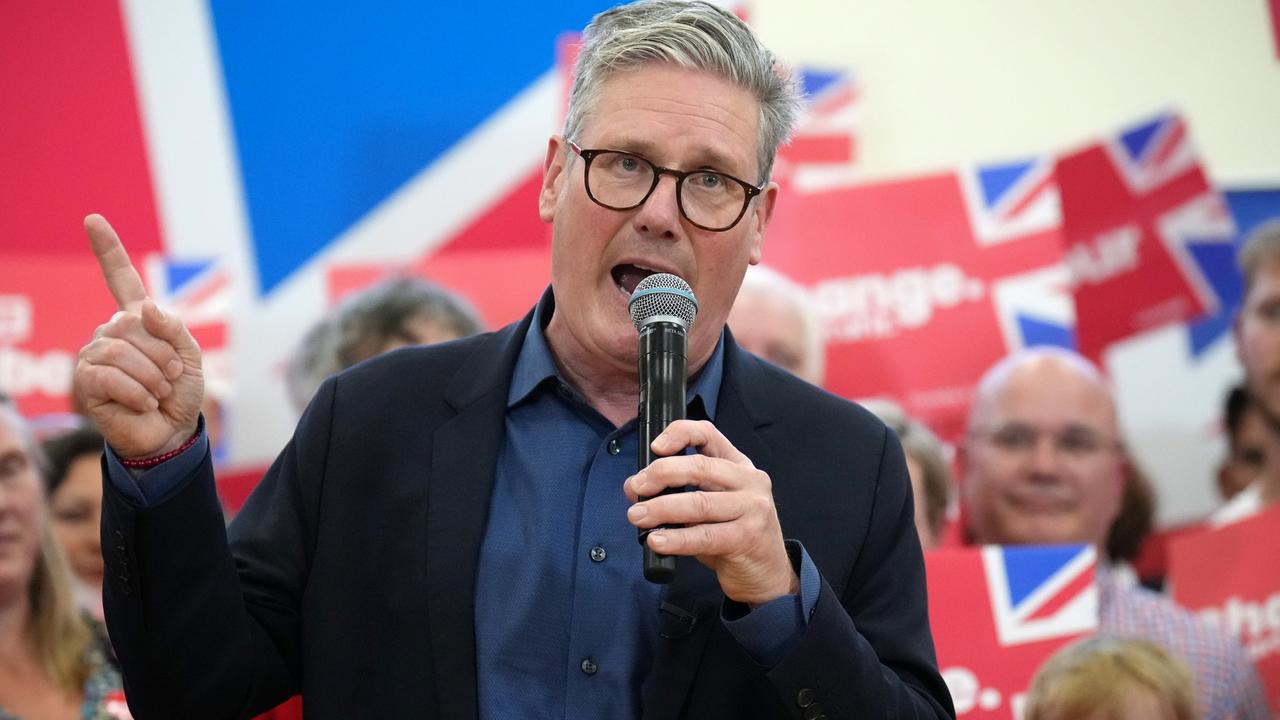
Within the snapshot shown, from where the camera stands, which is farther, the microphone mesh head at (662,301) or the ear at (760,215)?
the ear at (760,215)

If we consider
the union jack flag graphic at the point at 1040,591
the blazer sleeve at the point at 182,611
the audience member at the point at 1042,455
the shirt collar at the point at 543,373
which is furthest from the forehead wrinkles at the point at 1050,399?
the blazer sleeve at the point at 182,611

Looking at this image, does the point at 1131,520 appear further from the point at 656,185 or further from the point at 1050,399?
the point at 656,185

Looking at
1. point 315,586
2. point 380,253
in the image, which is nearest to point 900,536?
point 315,586

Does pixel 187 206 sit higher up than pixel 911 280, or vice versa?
pixel 187 206

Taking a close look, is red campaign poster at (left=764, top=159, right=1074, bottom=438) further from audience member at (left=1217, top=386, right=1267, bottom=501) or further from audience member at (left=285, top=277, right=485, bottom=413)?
audience member at (left=285, top=277, right=485, bottom=413)

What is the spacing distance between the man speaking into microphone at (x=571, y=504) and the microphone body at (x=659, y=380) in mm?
44

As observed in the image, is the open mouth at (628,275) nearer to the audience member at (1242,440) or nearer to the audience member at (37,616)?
the audience member at (37,616)

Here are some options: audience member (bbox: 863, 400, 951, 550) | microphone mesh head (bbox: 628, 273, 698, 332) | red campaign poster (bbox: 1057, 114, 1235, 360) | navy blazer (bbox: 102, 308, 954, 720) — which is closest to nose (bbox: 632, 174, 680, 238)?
microphone mesh head (bbox: 628, 273, 698, 332)

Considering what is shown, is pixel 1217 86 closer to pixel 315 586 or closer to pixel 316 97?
pixel 316 97

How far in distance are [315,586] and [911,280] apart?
3296mm

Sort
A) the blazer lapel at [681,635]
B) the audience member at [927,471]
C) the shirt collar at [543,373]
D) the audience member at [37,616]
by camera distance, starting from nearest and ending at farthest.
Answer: the blazer lapel at [681,635]
the shirt collar at [543,373]
the audience member at [37,616]
the audience member at [927,471]

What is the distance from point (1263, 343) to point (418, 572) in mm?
3796

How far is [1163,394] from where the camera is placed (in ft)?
20.3

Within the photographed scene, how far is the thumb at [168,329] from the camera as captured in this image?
157 centimetres
